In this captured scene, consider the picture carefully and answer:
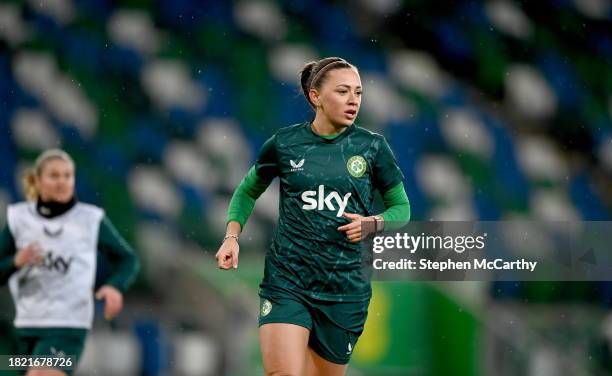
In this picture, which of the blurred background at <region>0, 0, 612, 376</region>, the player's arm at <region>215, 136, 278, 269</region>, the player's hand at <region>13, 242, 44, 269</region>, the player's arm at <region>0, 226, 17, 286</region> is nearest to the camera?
the player's arm at <region>215, 136, 278, 269</region>

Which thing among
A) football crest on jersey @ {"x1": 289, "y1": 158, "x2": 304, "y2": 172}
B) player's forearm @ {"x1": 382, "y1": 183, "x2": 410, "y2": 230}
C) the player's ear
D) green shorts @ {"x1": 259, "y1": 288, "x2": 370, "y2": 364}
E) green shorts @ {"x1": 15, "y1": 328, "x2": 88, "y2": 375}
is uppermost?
the player's ear

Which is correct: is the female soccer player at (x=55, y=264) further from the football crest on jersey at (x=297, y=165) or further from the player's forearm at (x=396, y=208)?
the player's forearm at (x=396, y=208)

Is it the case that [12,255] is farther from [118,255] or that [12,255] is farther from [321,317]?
[321,317]

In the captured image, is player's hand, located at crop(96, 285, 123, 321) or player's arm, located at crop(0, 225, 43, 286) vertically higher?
player's arm, located at crop(0, 225, 43, 286)

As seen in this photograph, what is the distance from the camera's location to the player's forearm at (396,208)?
3.52 meters

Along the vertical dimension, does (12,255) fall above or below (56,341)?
above

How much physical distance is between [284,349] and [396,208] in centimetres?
65

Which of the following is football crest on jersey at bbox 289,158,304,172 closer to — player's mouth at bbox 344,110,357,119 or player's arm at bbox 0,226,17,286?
player's mouth at bbox 344,110,357,119

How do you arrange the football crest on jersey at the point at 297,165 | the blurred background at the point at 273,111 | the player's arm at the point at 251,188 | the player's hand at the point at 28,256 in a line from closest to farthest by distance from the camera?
the football crest on jersey at the point at 297,165, the player's arm at the point at 251,188, the player's hand at the point at 28,256, the blurred background at the point at 273,111

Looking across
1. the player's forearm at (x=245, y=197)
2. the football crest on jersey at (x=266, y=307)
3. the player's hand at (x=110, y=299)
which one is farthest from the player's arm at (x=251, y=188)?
the player's hand at (x=110, y=299)

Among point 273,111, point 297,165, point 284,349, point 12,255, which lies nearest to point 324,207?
point 297,165

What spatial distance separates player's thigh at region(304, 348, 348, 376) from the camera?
11.8 feet

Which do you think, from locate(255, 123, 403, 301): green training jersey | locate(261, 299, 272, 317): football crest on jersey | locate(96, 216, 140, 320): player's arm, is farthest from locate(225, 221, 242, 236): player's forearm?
locate(96, 216, 140, 320): player's arm

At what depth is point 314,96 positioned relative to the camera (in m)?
3.62
